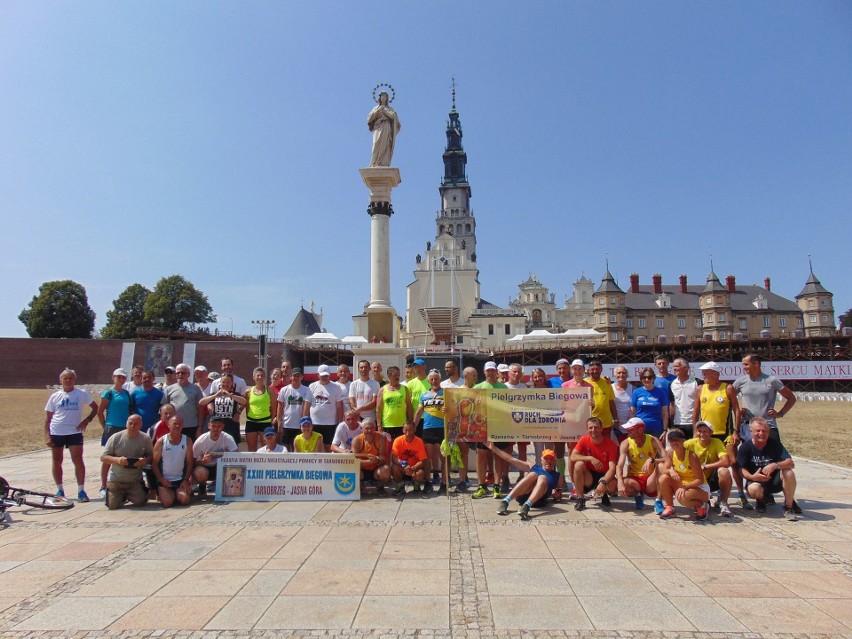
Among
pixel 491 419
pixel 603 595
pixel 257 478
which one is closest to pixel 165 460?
pixel 257 478

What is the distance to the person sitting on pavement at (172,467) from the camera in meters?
7.18

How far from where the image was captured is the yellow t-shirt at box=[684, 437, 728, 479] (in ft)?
22.1

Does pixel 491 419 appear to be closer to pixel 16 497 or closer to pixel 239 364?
pixel 16 497

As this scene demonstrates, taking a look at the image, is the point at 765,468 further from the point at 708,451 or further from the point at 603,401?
the point at 603,401

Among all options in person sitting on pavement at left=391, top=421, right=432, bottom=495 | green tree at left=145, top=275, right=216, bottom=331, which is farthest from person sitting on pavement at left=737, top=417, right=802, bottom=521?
green tree at left=145, top=275, right=216, bottom=331

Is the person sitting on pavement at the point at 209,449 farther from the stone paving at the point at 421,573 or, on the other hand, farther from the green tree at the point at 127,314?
the green tree at the point at 127,314

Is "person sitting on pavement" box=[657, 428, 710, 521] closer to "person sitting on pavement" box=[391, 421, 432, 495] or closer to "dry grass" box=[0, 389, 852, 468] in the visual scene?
"person sitting on pavement" box=[391, 421, 432, 495]

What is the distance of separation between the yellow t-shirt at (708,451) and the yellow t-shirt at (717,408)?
372 millimetres

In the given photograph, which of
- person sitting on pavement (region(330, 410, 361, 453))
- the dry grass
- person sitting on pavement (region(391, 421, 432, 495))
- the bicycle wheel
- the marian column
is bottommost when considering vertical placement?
the dry grass

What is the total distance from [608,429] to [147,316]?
67.2m

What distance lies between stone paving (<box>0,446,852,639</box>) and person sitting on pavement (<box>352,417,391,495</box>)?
0.63m

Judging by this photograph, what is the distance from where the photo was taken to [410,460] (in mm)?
7805

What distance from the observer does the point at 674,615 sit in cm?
379

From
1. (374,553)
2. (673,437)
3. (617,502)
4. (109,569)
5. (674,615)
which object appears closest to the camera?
(674,615)
